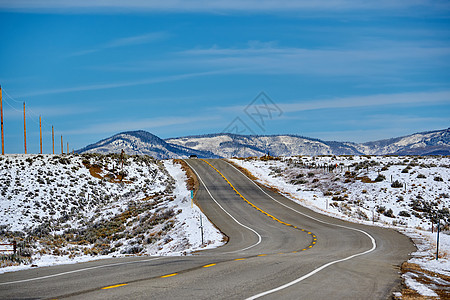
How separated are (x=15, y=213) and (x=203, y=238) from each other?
29.1 meters

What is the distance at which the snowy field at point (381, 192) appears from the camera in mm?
39256

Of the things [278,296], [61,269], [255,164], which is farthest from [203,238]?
[255,164]

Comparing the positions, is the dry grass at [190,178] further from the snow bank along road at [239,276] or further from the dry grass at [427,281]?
the dry grass at [427,281]

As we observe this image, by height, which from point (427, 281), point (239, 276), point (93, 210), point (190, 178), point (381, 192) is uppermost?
point (190, 178)

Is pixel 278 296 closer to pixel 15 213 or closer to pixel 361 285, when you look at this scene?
pixel 361 285

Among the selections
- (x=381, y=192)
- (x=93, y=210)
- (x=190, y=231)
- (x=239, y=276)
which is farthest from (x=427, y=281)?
(x=93, y=210)

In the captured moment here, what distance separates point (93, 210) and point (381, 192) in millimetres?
34983

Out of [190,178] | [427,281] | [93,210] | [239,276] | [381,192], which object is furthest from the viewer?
[190,178]

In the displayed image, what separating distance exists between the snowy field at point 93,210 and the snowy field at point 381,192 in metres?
13.5

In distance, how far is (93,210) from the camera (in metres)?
53.2

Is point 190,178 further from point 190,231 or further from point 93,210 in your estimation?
point 190,231

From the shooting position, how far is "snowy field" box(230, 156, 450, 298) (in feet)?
129

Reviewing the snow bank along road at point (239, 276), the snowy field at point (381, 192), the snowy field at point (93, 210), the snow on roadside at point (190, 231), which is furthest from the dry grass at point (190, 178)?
the snow bank along road at point (239, 276)

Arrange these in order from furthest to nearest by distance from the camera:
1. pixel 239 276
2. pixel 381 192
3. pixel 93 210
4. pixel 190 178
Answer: pixel 190 178, pixel 93 210, pixel 381 192, pixel 239 276
